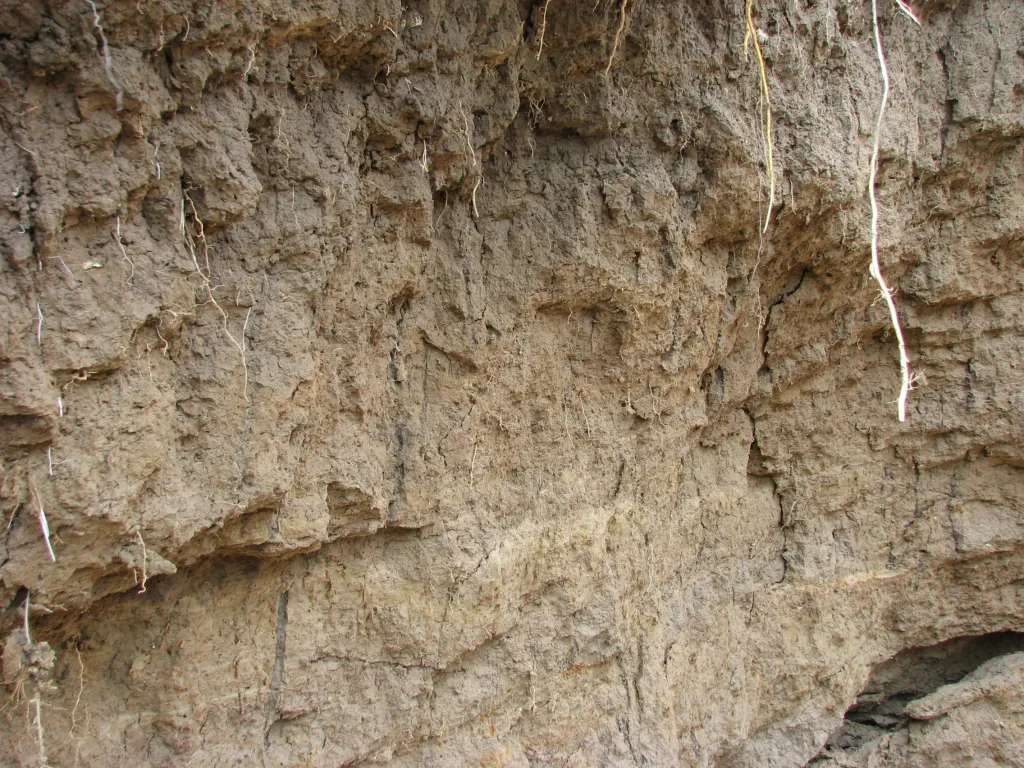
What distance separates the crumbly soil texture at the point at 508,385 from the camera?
5.16 feet

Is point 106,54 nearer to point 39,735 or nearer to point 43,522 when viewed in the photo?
point 43,522

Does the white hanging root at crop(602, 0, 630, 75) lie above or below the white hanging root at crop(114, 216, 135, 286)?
above

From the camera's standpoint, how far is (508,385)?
243 centimetres

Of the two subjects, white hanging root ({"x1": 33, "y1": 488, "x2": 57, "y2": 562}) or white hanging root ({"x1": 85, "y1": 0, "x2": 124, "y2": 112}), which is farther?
white hanging root ({"x1": 33, "y1": 488, "x2": 57, "y2": 562})

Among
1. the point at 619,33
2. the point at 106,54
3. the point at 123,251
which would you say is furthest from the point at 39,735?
the point at 619,33

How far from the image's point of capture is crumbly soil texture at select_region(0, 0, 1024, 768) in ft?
5.16

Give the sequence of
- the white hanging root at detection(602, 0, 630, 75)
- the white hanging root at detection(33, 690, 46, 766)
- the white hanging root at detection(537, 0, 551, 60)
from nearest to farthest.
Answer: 1. the white hanging root at detection(33, 690, 46, 766)
2. the white hanging root at detection(537, 0, 551, 60)
3. the white hanging root at detection(602, 0, 630, 75)

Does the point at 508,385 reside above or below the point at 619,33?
below

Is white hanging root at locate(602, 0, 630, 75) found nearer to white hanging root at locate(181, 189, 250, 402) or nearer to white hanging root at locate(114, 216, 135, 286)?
white hanging root at locate(181, 189, 250, 402)

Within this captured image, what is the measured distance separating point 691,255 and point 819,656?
1784 millimetres

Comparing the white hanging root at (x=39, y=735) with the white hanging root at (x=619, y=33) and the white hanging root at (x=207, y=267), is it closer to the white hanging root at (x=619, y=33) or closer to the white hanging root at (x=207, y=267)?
the white hanging root at (x=207, y=267)

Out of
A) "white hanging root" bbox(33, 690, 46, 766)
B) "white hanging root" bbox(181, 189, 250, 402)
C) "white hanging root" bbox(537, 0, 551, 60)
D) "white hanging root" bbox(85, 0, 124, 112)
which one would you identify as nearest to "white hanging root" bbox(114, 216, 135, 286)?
"white hanging root" bbox(181, 189, 250, 402)

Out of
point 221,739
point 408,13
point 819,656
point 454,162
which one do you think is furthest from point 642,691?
point 408,13

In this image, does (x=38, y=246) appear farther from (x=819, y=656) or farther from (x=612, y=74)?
(x=819, y=656)
